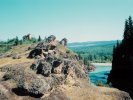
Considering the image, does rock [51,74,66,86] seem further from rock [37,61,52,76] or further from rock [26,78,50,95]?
rock [26,78,50,95]

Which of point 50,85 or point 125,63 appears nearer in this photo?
point 50,85

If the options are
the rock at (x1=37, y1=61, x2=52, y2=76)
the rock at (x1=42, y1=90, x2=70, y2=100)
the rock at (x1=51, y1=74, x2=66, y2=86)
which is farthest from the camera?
the rock at (x1=37, y1=61, x2=52, y2=76)

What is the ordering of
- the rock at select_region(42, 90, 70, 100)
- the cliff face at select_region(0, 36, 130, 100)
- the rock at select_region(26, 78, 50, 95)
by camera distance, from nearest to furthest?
the rock at select_region(26, 78, 50, 95)
the cliff face at select_region(0, 36, 130, 100)
the rock at select_region(42, 90, 70, 100)

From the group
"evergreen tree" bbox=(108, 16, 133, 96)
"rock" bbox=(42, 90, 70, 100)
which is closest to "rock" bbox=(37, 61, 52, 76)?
"rock" bbox=(42, 90, 70, 100)

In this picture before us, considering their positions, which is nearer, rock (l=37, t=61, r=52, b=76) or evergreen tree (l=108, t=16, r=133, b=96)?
rock (l=37, t=61, r=52, b=76)

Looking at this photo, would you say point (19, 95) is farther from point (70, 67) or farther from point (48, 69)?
point (70, 67)

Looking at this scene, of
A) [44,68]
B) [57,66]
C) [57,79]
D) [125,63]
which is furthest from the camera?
[125,63]

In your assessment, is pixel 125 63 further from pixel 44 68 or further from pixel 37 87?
pixel 37 87

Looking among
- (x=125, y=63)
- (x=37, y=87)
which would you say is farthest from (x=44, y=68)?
(x=125, y=63)

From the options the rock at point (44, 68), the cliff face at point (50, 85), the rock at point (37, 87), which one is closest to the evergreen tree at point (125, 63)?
the cliff face at point (50, 85)

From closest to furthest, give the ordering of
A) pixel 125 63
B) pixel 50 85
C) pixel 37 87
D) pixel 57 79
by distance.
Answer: pixel 37 87 < pixel 50 85 < pixel 57 79 < pixel 125 63

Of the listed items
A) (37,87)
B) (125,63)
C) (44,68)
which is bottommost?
(125,63)

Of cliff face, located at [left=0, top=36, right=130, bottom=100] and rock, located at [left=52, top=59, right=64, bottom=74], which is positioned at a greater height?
rock, located at [left=52, top=59, right=64, bottom=74]

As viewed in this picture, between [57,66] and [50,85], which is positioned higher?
[57,66]
